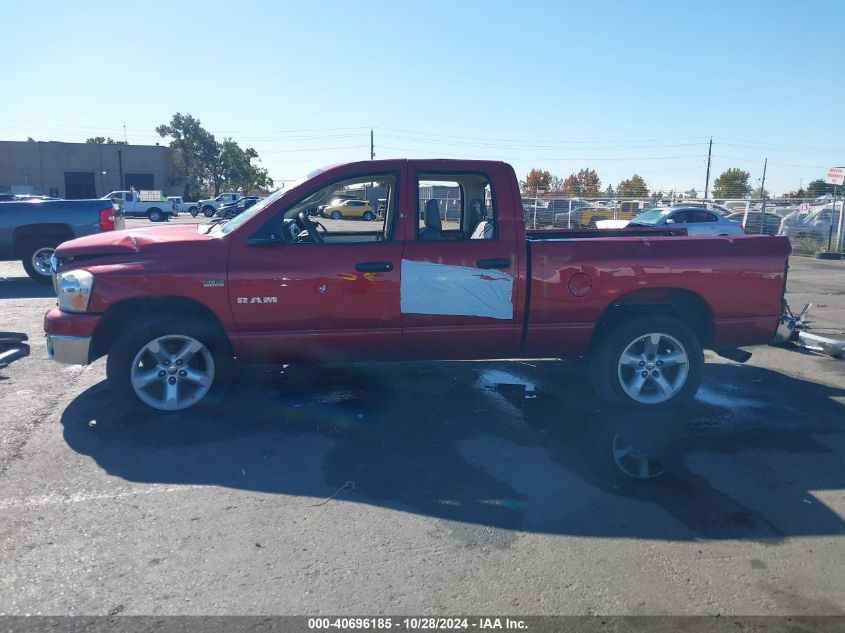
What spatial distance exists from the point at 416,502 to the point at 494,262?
7.21ft

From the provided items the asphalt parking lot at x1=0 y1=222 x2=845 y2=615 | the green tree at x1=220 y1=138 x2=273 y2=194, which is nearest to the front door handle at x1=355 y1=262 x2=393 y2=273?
the asphalt parking lot at x1=0 y1=222 x2=845 y2=615

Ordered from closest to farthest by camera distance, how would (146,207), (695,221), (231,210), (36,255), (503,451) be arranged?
(503,451) → (231,210) → (36,255) → (695,221) → (146,207)

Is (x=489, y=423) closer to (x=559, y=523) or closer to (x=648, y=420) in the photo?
(x=648, y=420)

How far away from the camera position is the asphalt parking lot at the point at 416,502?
3219 mm

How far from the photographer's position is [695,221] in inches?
802

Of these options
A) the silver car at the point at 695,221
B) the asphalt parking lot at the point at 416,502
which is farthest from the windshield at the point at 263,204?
the silver car at the point at 695,221

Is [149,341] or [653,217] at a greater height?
[653,217]

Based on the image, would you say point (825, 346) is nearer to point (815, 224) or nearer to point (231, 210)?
point (231, 210)

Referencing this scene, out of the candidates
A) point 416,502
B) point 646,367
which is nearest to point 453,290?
point 646,367

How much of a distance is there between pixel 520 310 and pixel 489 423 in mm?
963

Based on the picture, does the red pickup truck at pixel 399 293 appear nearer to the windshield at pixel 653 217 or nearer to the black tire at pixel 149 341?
the black tire at pixel 149 341

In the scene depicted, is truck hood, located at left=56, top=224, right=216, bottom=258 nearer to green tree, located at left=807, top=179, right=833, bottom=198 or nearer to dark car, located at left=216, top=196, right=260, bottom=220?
dark car, located at left=216, top=196, right=260, bottom=220

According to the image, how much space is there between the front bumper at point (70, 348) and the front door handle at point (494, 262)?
10.2 ft

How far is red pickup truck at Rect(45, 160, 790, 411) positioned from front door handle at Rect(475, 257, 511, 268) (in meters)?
0.01
